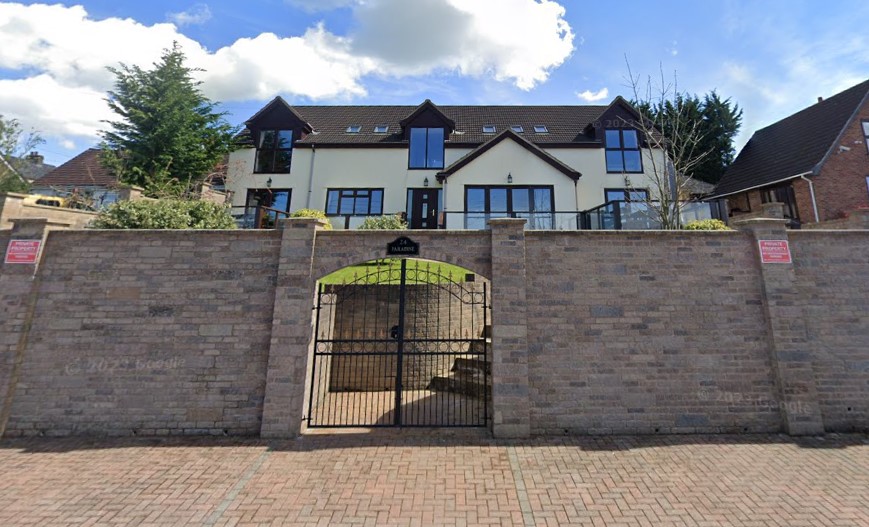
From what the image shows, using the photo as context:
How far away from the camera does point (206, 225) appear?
8258mm

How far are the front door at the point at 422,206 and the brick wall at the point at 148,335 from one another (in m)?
10.7

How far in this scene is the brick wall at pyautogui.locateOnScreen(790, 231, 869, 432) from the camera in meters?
5.93

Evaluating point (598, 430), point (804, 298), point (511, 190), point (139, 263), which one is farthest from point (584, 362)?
point (511, 190)

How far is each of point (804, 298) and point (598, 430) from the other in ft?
14.5

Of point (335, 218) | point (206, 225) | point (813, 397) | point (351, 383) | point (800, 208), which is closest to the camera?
point (813, 397)

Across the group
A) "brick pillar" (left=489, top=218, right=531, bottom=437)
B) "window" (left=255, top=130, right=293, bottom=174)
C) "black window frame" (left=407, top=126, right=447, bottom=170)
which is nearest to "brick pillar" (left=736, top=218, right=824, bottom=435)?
"brick pillar" (left=489, top=218, right=531, bottom=437)

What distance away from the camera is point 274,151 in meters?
17.5

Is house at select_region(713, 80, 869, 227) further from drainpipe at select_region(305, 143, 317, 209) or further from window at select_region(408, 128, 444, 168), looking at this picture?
drainpipe at select_region(305, 143, 317, 209)

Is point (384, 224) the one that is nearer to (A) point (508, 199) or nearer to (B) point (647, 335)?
(A) point (508, 199)

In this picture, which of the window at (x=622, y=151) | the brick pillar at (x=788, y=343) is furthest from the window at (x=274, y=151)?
the brick pillar at (x=788, y=343)

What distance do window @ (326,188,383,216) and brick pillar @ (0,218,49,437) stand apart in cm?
Answer: 1109

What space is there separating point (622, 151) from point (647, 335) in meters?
13.9

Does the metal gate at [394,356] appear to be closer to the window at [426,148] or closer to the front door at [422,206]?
the front door at [422,206]

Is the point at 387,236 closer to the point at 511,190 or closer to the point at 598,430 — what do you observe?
the point at 598,430
